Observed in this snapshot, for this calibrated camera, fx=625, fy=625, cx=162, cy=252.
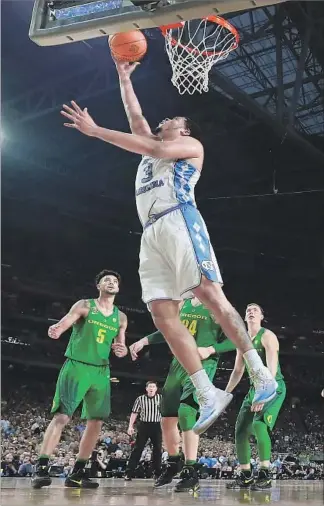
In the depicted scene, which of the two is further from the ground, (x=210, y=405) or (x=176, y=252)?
(x=176, y=252)

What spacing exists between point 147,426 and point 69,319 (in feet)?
5.11

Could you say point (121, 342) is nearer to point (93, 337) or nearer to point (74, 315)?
point (93, 337)

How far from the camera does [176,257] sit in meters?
4.18

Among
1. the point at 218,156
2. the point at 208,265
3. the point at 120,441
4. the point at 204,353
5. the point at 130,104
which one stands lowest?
the point at 120,441

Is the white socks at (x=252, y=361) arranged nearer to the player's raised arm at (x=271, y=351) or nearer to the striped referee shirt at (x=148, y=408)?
the player's raised arm at (x=271, y=351)

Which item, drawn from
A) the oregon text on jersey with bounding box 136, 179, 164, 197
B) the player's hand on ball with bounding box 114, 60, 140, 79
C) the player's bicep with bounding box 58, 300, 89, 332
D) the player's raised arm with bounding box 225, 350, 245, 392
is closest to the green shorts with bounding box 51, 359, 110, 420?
the player's bicep with bounding box 58, 300, 89, 332

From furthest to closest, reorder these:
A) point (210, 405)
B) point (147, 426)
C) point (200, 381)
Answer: point (147, 426) → point (200, 381) → point (210, 405)

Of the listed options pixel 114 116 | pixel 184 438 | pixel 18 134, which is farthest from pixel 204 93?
pixel 184 438

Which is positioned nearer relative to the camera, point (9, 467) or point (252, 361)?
point (252, 361)

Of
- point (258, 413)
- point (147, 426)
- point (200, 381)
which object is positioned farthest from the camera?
point (147, 426)

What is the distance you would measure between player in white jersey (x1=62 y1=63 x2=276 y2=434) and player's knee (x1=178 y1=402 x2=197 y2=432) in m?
1.02

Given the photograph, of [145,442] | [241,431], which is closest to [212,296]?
[241,431]

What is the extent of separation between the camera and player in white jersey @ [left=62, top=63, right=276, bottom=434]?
400 cm

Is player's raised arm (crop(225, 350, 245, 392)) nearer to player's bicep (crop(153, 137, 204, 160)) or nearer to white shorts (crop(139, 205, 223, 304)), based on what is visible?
white shorts (crop(139, 205, 223, 304))
